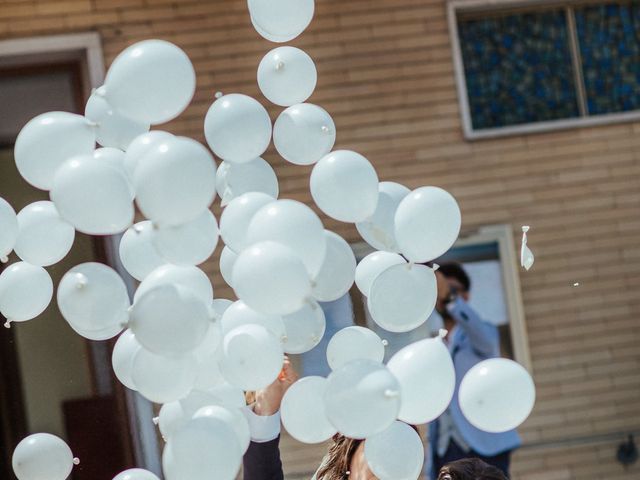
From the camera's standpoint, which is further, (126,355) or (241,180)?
(241,180)

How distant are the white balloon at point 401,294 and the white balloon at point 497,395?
209 millimetres

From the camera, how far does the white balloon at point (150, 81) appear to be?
2.32 meters

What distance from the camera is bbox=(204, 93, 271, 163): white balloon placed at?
8.73ft

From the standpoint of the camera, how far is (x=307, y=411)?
2.57 m

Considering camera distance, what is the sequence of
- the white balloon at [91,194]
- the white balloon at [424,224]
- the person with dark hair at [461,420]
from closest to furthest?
the white balloon at [91,194]
the white balloon at [424,224]
the person with dark hair at [461,420]

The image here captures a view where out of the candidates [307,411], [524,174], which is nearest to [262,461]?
[307,411]

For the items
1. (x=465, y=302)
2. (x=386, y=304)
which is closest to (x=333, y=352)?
(x=386, y=304)

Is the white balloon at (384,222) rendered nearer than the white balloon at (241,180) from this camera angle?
Yes

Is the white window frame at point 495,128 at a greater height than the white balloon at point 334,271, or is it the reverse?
the white window frame at point 495,128

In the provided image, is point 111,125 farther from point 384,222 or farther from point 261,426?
point 261,426

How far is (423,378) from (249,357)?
367 mm

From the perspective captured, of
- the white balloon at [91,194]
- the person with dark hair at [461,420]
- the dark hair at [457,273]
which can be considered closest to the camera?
the white balloon at [91,194]

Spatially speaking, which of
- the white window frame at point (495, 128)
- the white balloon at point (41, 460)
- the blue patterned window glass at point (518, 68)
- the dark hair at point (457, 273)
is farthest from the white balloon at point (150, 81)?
the blue patterned window glass at point (518, 68)

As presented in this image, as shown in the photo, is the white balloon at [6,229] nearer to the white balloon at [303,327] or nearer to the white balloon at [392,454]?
the white balloon at [303,327]
